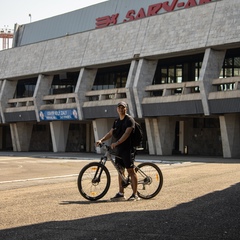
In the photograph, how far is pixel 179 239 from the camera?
19.9ft

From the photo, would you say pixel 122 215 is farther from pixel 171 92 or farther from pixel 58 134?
pixel 58 134

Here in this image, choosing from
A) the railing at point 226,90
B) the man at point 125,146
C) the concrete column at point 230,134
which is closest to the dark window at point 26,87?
the railing at point 226,90

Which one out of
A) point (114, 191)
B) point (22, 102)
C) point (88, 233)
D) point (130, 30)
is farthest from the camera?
point (22, 102)

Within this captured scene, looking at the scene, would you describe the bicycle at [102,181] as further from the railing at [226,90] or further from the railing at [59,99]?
the railing at [59,99]

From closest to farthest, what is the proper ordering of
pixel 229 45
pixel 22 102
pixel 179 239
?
pixel 179 239 → pixel 229 45 → pixel 22 102

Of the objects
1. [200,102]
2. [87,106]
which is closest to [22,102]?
[87,106]

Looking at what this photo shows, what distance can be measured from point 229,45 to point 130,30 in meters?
10.3

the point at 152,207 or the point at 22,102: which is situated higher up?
the point at 22,102

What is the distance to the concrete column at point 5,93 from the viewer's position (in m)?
53.6

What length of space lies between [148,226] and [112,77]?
144 ft

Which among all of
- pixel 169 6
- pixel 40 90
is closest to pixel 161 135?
pixel 169 6

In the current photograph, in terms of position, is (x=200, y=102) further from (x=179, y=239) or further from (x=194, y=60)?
(x=179, y=239)

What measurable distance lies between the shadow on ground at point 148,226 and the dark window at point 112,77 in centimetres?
3982

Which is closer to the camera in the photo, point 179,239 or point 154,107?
point 179,239
